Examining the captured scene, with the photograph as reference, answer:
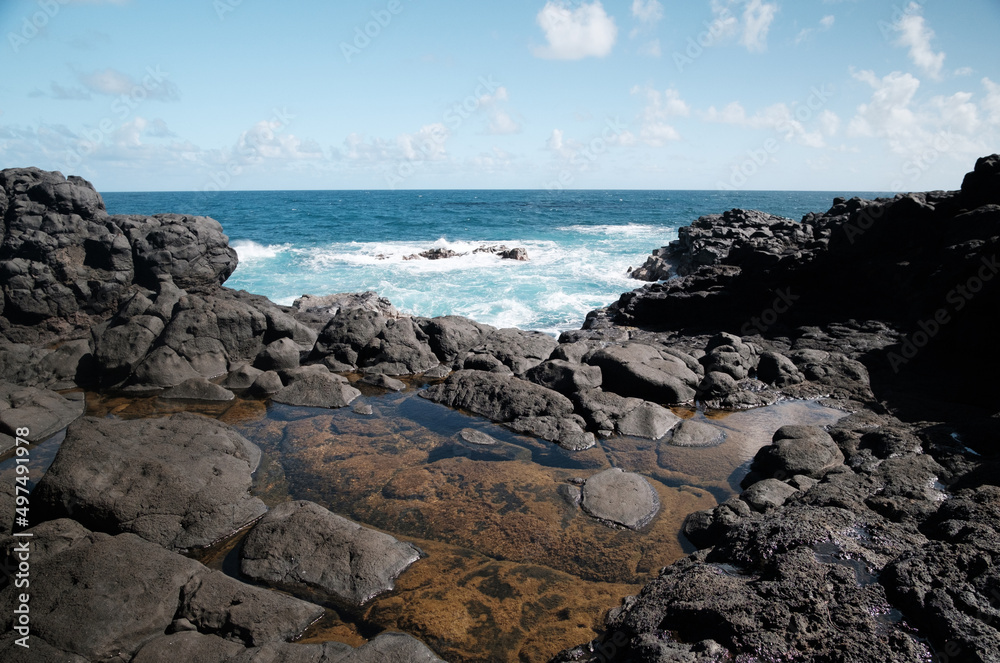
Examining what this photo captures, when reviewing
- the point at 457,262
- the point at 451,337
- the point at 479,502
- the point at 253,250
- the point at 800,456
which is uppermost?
the point at 253,250

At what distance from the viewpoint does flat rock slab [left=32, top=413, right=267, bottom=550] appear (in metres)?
6.53

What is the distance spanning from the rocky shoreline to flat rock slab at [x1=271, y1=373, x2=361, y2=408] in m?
0.06

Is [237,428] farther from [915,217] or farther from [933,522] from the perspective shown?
[915,217]

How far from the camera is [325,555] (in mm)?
5996

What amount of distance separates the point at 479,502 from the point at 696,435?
4.28 metres

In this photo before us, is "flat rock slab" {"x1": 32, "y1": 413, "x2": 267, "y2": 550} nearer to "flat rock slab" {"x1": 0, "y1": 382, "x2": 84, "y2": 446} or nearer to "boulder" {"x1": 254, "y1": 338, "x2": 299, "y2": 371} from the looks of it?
"flat rock slab" {"x1": 0, "y1": 382, "x2": 84, "y2": 446}

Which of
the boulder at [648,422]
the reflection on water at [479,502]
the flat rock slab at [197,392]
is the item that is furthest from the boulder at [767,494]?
the flat rock slab at [197,392]

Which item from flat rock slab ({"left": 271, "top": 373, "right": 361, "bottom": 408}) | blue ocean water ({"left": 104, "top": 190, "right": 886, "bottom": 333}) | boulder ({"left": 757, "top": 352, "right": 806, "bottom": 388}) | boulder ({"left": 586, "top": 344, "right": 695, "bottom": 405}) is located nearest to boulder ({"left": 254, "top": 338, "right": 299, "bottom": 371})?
flat rock slab ({"left": 271, "top": 373, "right": 361, "bottom": 408})

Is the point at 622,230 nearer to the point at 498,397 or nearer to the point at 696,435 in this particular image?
the point at 498,397

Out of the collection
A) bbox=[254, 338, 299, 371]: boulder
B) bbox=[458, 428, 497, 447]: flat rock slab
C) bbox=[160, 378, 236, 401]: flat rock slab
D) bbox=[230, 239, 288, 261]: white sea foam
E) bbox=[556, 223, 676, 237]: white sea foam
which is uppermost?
bbox=[556, 223, 676, 237]: white sea foam

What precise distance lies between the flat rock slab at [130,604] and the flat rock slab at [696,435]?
6.50 meters

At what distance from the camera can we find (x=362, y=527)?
21.3 ft

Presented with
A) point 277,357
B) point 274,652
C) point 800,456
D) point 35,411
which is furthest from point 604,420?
point 35,411

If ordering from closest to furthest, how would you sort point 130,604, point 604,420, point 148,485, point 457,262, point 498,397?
point 130,604 → point 148,485 → point 604,420 → point 498,397 → point 457,262
